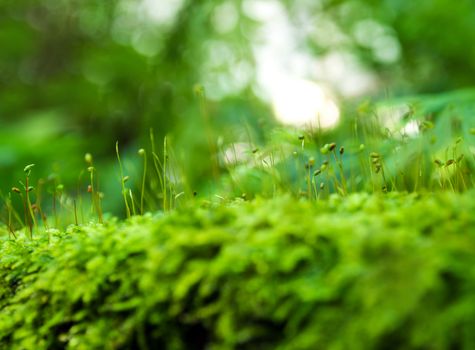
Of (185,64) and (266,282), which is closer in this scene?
(266,282)

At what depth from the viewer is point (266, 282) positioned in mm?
621

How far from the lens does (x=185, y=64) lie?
6.02 meters

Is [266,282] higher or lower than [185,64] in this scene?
lower

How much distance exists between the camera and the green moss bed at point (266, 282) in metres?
0.52

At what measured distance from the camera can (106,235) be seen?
2.80 feet

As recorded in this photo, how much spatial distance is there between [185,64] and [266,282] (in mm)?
5675

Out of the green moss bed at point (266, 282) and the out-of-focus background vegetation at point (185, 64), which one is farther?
the out-of-focus background vegetation at point (185, 64)

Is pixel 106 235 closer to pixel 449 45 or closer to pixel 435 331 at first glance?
pixel 435 331

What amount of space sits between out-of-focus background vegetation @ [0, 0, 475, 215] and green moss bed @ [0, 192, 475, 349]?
11.9ft

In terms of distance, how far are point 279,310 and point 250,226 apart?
0.13 metres

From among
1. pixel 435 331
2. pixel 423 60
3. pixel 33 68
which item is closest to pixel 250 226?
pixel 435 331

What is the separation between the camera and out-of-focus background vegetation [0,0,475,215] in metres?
4.93

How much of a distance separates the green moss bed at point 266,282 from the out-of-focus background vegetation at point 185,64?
363 centimetres

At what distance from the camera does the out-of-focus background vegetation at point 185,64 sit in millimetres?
4934
